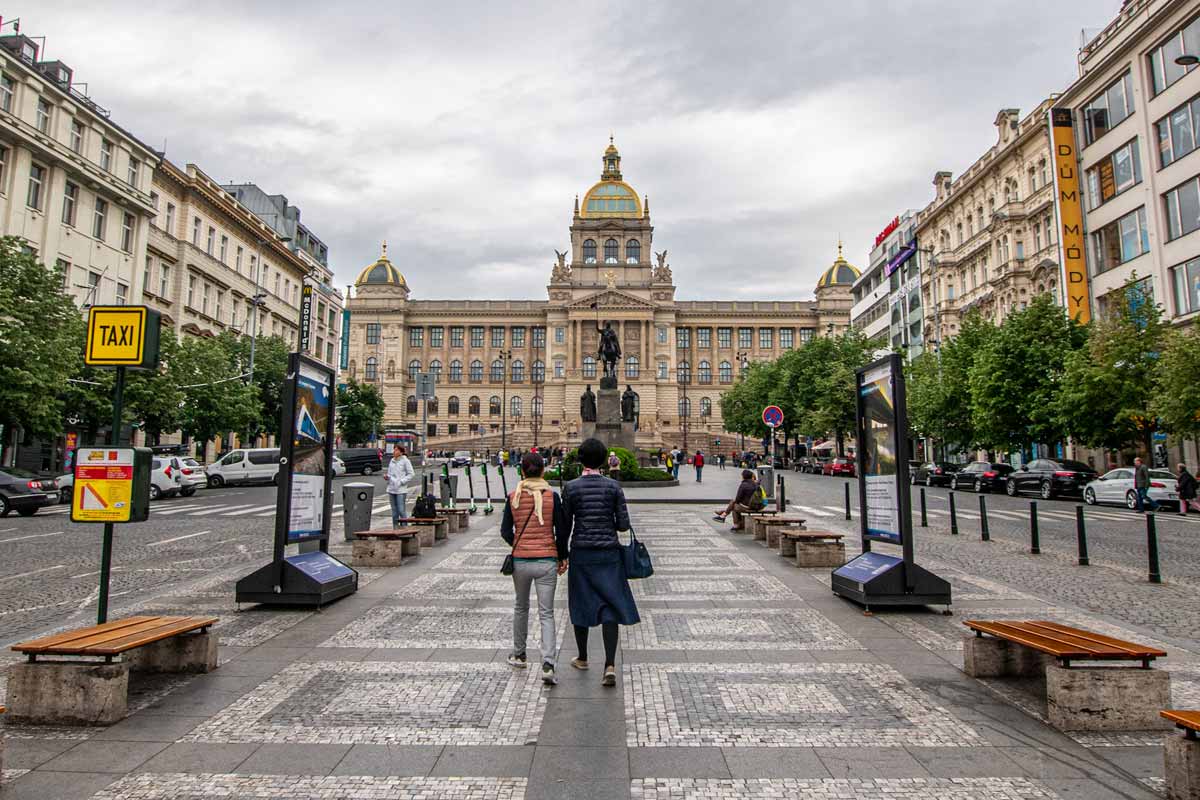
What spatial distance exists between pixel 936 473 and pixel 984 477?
586 centimetres

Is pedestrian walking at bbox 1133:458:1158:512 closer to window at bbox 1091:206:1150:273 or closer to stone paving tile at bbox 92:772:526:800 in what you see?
window at bbox 1091:206:1150:273

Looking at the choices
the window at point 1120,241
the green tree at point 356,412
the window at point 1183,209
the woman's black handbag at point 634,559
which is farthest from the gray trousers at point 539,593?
the green tree at point 356,412

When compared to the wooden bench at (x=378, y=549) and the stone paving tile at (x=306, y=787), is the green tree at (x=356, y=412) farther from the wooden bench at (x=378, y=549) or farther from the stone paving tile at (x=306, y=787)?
the stone paving tile at (x=306, y=787)

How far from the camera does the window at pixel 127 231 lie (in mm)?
40438

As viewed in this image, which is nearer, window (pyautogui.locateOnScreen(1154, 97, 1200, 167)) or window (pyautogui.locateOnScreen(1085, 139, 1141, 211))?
window (pyautogui.locateOnScreen(1154, 97, 1200, 167))

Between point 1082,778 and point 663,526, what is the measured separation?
43.2 ft

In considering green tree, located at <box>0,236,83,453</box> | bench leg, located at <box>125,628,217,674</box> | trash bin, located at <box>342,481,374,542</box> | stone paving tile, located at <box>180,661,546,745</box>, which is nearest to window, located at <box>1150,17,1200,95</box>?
trash bin, located at <box>342,481,374,542</box>

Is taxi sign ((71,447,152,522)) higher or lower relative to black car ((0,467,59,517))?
higher

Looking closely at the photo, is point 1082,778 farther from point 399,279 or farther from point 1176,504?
Result: point 399,279

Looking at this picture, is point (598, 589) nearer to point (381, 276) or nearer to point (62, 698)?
point (62, 698)

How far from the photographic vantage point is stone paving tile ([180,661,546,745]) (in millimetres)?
4559

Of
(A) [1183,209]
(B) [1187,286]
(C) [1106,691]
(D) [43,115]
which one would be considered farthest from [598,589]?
(D) [43,115]

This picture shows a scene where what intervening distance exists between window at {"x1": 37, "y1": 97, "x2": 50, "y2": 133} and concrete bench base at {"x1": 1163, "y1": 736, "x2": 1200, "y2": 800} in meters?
43.8

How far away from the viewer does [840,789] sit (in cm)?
383
